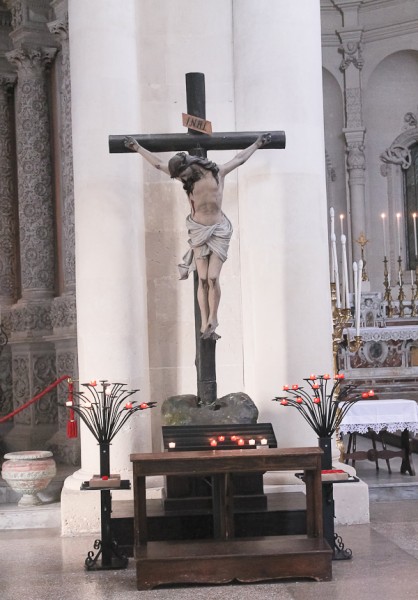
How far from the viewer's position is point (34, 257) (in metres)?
13.2

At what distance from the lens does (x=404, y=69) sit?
2159cm

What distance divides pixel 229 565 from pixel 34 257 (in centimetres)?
750

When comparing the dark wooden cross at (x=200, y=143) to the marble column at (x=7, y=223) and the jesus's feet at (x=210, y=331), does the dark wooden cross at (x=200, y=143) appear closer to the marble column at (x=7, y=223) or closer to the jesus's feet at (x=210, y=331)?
the jesus's feet at (x=210, y=331)

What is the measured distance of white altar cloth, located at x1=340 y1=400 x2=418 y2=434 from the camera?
11625 mm

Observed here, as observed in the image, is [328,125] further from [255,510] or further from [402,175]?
[255,510]

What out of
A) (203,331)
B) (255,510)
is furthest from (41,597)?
(203,331)

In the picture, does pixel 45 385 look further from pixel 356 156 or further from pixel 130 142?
pixel 356 156

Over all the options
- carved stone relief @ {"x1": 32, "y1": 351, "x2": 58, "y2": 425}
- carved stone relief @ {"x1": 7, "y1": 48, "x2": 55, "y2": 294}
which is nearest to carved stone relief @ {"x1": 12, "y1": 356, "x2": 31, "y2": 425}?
carved stone relief @ {"x1": 32, "y1": 351, "x2": 58, "y2": 425}

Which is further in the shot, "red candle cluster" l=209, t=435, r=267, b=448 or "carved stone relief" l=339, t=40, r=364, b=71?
"carved stone relief" l=339, t=40, r=364, b=71

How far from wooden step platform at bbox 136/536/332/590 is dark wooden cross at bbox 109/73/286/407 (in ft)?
5.26

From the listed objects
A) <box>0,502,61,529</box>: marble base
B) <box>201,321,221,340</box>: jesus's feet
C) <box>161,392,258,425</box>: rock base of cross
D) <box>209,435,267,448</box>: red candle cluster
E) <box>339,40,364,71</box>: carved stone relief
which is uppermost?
<box>339,40,364,71</box>: carved stone relief

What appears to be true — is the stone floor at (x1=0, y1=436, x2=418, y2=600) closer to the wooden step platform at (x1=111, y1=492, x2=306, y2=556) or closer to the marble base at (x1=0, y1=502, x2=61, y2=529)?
the marble base at (x1=0, y1=502, x2=61, y2=529)

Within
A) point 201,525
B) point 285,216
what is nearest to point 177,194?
point 285,216

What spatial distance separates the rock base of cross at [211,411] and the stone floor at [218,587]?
3.84 feet
